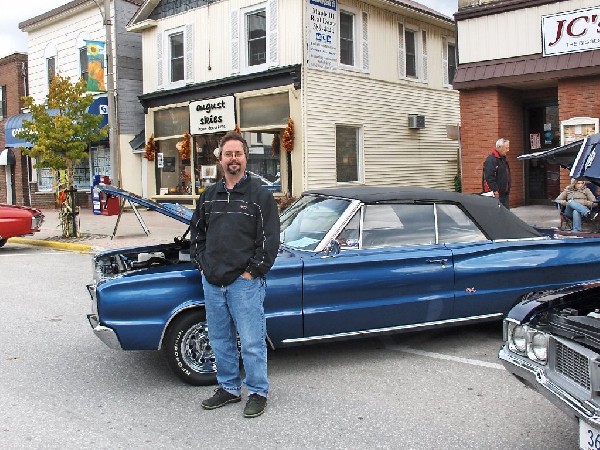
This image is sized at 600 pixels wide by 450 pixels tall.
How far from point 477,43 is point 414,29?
694cm

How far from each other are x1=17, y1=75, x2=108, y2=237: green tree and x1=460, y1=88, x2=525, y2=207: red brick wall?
29.1 ft

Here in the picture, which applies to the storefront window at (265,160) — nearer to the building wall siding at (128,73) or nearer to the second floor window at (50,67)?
the building wall siding at (128,73)

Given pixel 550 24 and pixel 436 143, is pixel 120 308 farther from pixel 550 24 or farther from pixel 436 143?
pixel 436 143

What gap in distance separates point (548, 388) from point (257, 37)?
16.5 meters

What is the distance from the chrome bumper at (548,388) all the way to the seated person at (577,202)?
306 inches

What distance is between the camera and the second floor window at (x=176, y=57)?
2072 centimetres

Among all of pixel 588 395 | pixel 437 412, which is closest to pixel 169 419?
pixel 437 412

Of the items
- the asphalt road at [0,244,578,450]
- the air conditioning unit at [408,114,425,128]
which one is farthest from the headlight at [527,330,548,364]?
the air conditioning unit at [408,114,425,128]

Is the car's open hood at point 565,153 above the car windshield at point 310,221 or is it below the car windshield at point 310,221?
above

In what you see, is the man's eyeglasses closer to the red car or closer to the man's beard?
the man's beard

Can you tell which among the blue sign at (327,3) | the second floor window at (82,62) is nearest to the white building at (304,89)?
the blue sign at (327,3)

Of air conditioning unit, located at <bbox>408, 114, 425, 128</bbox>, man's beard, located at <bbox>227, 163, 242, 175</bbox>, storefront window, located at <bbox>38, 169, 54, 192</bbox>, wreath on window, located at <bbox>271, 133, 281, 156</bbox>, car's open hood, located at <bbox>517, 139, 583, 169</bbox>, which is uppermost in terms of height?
air conditioning unit, located at <bbox>408, 114, 425, 128</bbox>

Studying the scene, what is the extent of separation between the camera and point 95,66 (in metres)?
20.0

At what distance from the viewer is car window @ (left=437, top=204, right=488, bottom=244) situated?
5.50 metres
